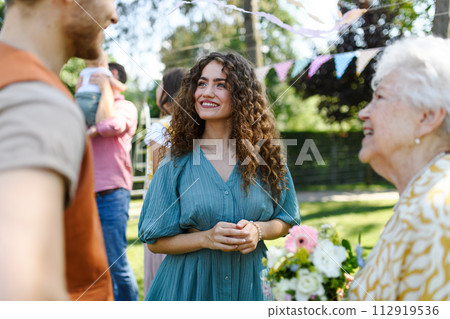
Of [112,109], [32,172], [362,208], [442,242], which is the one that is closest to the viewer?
[32,172]

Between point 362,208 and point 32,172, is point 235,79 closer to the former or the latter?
point 32,172

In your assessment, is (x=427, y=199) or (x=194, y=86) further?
(x=194, y=86)

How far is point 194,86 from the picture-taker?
1.57 meters

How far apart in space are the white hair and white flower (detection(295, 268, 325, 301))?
0.47 meters

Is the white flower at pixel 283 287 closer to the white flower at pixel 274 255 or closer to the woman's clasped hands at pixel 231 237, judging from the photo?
the white flower at pixel 274 255

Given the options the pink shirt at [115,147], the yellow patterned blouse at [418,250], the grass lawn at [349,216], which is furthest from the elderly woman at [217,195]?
the grass lawn at [349,216]

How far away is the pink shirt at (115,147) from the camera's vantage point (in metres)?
1.27

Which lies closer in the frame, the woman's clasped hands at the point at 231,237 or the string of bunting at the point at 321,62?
the woman's clasped hands at the point at 231,237

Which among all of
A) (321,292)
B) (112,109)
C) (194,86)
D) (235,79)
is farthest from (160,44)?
(321,292)

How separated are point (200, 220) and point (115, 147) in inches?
16.8

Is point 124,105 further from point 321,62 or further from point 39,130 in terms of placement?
point 321,62

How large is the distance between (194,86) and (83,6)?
90cm

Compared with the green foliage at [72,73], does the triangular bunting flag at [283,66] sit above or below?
above

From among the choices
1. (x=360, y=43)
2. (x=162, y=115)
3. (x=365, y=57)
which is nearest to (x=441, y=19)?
(x=365, y=57)
